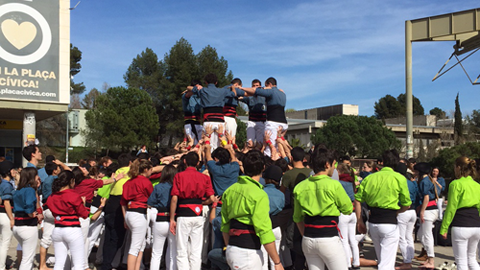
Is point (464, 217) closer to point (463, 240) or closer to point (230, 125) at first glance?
point (463, 240)

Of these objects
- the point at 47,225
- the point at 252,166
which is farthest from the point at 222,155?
the point at 47,225

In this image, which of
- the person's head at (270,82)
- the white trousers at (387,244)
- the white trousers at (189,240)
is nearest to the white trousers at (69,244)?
the white trousers at (189,240)

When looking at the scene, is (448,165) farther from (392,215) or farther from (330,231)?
(330,231)

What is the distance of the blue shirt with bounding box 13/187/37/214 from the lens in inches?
288

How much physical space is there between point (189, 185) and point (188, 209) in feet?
1.21

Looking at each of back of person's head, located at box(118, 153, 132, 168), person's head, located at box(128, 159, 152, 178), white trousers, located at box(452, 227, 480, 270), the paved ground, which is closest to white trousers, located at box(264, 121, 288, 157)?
the paved ground

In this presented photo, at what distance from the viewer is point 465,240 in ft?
21.8

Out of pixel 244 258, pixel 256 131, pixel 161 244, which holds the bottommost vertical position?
pixel 161 244

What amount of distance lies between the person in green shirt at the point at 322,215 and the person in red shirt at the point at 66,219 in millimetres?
3268

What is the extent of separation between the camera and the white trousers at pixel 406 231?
835cm

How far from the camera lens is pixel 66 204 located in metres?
6.41

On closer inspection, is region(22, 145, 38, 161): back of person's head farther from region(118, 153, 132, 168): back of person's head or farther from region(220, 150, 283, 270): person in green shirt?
region(220, 150, 283, 270): person in green shirt

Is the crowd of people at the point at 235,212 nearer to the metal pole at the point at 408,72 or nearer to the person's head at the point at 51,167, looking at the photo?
the person's head at the point at 51,167

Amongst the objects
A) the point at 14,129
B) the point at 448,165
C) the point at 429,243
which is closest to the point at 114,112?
the point at 14,129
